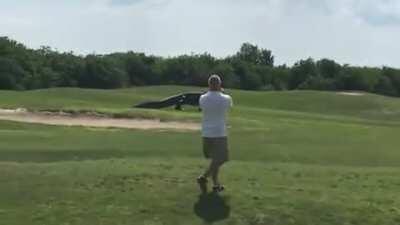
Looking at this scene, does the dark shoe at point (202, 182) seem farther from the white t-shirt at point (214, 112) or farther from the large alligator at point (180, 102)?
the large alligator at point (180, 102)

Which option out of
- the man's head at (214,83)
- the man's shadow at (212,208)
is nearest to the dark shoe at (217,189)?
the man's shadow at (212,208)

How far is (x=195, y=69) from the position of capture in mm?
125625

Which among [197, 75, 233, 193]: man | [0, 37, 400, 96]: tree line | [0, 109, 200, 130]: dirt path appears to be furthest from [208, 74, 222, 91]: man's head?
[0, 37, 400, 96]: tree line

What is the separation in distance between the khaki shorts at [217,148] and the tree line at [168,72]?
292 ft

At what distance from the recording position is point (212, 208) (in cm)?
1518

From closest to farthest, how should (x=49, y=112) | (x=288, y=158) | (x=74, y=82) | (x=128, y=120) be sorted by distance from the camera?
(x=288, y=158)
(x=128, y=120)
(x=49, y=112)
(x=74, y=82)

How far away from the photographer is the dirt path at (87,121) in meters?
35.8

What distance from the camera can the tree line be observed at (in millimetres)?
112000

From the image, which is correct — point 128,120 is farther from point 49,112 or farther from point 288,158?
point 288,158

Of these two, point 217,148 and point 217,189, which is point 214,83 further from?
point 217,189

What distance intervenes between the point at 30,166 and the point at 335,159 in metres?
10.5

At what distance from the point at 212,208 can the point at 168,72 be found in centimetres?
11259

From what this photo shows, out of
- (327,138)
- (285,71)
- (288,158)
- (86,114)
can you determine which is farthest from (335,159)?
(285,71)

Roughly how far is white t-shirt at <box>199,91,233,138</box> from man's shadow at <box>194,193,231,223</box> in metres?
1.08
